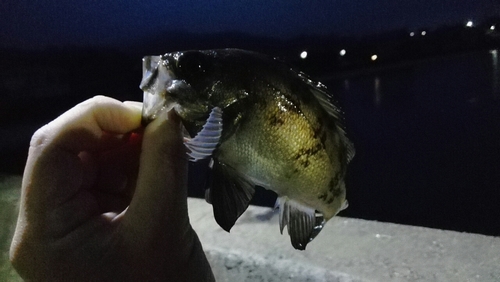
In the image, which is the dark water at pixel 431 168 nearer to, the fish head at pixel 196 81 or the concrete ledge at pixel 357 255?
the concrete ledge at pixel 357 255

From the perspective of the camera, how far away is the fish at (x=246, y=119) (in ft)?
3.68

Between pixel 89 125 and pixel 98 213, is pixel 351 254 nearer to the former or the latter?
pixel 98 213

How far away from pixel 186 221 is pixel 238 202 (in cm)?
34

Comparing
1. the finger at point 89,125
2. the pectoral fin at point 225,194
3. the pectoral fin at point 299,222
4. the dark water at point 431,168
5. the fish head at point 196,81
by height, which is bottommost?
the dark water at point 431,168

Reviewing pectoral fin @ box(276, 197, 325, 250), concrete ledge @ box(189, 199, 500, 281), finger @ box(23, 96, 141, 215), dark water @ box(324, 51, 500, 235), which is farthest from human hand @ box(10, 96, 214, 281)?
dark water @ box(324, 51, 500, 235)

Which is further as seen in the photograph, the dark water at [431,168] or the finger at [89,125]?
the dark water at [431,168]

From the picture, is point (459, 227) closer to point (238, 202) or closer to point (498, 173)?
point (498, 173)

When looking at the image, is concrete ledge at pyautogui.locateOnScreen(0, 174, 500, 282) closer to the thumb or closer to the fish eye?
the thumb

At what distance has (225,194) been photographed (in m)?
1.17

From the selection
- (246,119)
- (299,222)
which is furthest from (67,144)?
(299,222)

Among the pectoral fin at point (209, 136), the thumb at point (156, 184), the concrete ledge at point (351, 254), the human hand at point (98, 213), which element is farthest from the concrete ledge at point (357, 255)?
the pectoral fin at point (209, 136)

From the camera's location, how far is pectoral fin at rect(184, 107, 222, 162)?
3.50 feet

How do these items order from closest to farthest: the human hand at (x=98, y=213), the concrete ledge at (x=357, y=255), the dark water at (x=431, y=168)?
the human hand at (x=98, y=213) < the concrete ledge at (x=357, y=255) < the dark water at (x=431, y=168)

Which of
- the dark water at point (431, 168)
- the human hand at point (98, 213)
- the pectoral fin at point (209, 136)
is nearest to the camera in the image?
the pectoral fin at point (209, 136)
